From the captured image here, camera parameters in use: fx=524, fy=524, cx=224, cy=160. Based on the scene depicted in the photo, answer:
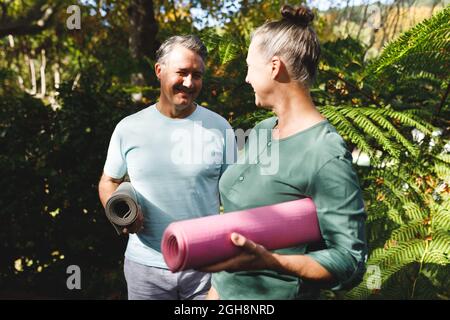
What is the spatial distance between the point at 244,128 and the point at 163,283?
1857mm

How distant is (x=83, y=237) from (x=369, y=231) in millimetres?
2845

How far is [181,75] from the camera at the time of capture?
2.40 meters

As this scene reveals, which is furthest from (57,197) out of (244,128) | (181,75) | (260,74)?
(260,74)

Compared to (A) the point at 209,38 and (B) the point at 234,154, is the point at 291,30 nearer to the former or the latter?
(B) the point at 234,154

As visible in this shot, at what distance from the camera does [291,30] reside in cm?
155

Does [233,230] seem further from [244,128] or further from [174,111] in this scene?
[244,128]

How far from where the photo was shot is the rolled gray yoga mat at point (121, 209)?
2021 mm

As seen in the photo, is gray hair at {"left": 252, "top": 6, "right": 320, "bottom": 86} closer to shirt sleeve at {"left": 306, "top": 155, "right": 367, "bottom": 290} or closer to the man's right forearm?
shirt sleeve at {"left": 306, "top": 155, "right": 367, "bottom": 290}

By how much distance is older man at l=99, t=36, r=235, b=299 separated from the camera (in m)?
2.39

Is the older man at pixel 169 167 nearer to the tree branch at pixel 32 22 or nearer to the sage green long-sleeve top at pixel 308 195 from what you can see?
the sage green long-sleeve top at pixel 308 195

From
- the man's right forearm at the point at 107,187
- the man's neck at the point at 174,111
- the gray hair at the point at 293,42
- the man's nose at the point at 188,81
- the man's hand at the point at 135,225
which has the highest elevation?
the gray hair at the point at 293,42

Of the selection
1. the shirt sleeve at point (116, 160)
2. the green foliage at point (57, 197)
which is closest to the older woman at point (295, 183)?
the shirt sleeve at point (116, 160)
